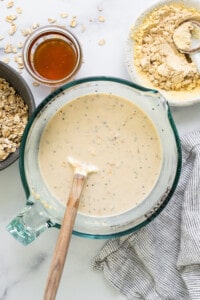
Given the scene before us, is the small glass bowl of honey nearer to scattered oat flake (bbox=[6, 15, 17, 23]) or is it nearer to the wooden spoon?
scattered oat flake (bbox=[6, 15, 17, 23])

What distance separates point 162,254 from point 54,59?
0.45 m

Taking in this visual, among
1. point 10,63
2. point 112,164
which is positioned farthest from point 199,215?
point 10,63

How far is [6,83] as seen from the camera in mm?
1281

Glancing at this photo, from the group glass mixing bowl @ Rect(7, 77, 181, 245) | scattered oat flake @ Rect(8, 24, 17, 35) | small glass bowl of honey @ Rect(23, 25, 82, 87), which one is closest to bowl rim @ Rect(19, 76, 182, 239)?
glass mixing bowl @ Rect(7, 77, 181, 245)

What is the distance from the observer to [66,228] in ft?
3.58

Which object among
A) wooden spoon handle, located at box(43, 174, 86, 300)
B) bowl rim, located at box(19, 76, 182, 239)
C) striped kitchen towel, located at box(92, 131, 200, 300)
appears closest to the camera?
wooden spoon handle, located at box(43, 174, 86, 300)

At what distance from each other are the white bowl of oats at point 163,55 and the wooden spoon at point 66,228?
0.23 meters

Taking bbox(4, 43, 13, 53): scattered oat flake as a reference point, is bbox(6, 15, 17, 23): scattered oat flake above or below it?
above

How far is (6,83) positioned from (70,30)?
0.18 meters

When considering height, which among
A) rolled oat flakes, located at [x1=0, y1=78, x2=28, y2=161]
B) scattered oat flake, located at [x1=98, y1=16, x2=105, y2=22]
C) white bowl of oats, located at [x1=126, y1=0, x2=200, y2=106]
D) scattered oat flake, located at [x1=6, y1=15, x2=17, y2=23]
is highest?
scattered oat flake, located at [x1=6, y1=15, x2=17, y2=23]

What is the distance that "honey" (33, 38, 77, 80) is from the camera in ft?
4.27

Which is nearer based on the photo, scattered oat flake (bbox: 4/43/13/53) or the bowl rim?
the bowl rim

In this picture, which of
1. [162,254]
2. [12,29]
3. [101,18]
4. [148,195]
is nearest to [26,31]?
[12,29]

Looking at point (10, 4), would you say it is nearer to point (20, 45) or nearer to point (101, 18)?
point (20, 45)
